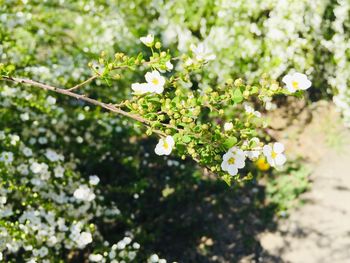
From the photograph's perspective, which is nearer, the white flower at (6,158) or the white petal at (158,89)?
the white petal at (158,89)

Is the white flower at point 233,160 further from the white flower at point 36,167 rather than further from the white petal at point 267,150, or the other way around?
the white flower at point 36,167

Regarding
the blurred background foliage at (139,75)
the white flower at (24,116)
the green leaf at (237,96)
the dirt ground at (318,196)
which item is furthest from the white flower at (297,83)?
the dirt ground at (318,196)

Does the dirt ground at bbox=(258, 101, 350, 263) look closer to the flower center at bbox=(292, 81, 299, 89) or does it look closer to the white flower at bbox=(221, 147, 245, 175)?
the white flower at bbox=(221, 147, 245, 175)

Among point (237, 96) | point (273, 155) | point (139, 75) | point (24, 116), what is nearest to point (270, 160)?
point (273, 155)

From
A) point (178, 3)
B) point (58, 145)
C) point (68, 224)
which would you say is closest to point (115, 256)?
point (68, 224)

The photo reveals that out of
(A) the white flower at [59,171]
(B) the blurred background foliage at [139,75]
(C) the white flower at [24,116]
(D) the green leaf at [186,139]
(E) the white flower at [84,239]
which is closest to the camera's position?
(D) the green leaf at [186,139]

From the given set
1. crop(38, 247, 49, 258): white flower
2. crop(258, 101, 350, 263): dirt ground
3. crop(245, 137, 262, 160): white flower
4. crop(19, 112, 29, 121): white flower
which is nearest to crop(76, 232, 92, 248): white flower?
crop(38, 247, 49, 258): white flower

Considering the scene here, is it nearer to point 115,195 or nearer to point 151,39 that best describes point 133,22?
point 115,195
